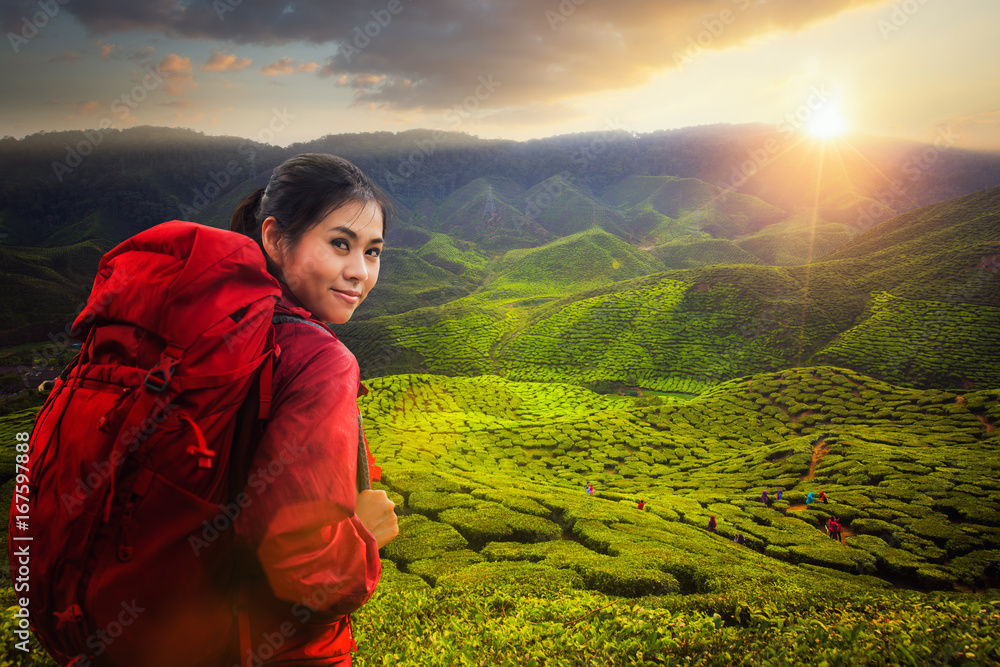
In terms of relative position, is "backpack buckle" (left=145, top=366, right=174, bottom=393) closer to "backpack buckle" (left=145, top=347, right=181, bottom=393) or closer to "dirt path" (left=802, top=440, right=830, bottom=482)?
"backpack buckle" (left=145, top=347, right=181, bottom=393)

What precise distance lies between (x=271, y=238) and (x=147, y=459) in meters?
0.93

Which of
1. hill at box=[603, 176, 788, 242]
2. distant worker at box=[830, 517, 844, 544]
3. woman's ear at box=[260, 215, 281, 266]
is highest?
hill at box=[603, 176, 788, 242]

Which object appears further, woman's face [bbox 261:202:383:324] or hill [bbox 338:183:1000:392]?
hill [bbox 338:183:1000:392]

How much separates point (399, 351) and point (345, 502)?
43.9 metres

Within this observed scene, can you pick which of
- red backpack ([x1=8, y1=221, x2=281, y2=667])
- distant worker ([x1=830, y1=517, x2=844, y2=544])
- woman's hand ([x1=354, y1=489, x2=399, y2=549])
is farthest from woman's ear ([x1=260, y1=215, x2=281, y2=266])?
distant worker ([x1=830, y1=517, x2=844, y2=544])

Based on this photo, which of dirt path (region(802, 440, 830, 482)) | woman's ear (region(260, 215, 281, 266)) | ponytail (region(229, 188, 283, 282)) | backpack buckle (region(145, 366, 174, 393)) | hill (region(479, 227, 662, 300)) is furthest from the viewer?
hill (region(479, 227, 662, 300))

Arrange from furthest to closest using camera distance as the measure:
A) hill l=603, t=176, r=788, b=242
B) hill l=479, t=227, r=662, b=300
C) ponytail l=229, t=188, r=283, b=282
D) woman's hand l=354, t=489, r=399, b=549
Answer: hill l=603, t=176, r=788, b=242 → hill l=479, t=227, r=662, b=300 → ponytail l=229, t=188, r=283, b=282 → woman's hand l=354, t=489, r=399, b=549

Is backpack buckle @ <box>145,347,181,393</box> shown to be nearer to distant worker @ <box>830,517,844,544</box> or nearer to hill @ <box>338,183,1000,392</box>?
distant worker @ <box>830,517,844,544</box>

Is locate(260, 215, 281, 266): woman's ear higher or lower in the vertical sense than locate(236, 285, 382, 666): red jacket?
higher

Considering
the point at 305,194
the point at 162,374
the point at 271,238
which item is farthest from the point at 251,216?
the point at 162,374

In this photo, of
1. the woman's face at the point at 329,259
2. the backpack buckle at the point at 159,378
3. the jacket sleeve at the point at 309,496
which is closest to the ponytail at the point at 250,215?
the woman's face at the point at 329,259

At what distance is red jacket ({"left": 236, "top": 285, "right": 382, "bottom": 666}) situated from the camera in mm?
1070

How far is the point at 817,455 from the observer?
20.2m

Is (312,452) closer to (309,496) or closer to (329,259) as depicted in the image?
(309,496)
